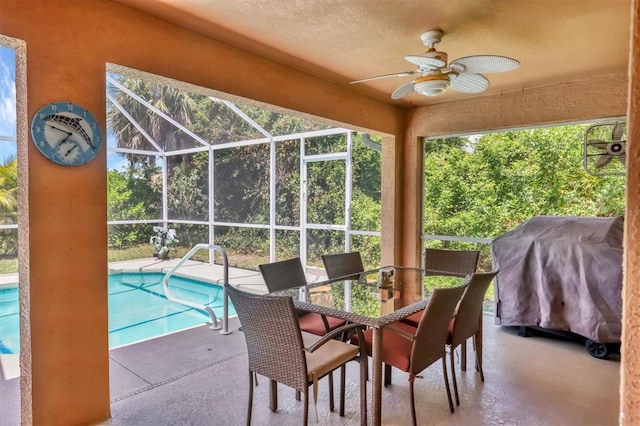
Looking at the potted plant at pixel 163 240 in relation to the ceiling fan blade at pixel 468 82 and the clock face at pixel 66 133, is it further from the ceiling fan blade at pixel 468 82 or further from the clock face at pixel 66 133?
the ceiling fan blade at pixel 468 82

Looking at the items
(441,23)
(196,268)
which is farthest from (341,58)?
(196,268)

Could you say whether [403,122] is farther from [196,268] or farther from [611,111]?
[196,268]

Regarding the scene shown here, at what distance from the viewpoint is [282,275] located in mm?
2994

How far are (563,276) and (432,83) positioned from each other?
7.56ft

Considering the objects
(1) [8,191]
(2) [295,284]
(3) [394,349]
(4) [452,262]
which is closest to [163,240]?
(1) [8,191]

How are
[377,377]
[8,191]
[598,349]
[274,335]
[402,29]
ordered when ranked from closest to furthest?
[274,335], [377,377], [402,29], [598,349], [8,191]

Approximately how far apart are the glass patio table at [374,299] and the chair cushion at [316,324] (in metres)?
0.20

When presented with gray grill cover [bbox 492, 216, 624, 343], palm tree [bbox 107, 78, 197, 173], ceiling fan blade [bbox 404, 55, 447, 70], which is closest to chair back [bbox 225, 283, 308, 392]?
ceiling fan blade [bbox 404, 55, 447, 70]

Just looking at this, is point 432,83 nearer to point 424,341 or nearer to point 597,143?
point 424,341

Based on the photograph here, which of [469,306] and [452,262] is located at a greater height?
[452,262]

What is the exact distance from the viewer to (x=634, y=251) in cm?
80

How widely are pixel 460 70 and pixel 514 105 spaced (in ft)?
7.09

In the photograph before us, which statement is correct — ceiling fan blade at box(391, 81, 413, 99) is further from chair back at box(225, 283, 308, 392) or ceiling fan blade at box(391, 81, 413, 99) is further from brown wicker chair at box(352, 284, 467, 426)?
chair back at box(225, 283, 308, 392)

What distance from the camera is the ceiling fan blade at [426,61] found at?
7.49 feet
